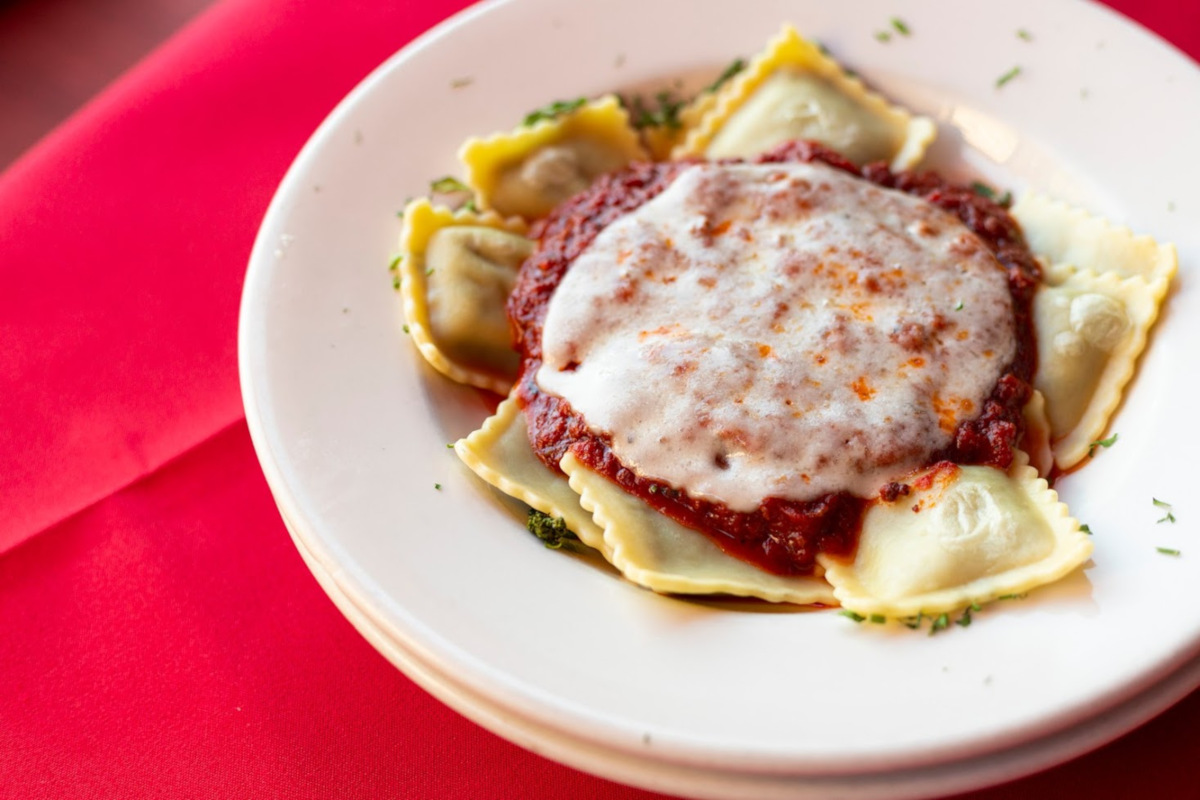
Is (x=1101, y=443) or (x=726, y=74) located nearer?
(x=1101, y=443)

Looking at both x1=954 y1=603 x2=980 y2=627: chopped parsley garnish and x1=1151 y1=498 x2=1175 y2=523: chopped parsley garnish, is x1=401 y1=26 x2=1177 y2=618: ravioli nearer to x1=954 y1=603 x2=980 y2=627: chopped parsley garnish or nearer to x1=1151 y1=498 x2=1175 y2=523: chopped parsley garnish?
x1=954 y1=603 x2=980 y2=627: chopped parsley garnish

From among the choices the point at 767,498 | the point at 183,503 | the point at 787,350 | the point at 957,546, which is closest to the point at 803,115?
the point at 787,350

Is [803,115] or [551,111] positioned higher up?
[803,115]

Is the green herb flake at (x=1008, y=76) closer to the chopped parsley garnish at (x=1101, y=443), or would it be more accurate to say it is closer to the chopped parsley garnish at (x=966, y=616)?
the chopped parsley garnish at (x=1101, y=443)

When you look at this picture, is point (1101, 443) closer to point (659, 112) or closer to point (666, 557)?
point (666, 557)

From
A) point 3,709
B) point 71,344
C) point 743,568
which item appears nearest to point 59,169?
point 71,344

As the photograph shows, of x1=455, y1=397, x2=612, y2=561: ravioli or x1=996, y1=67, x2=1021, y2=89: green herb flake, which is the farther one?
x1=996, y1=67, x2=1021, y2=89: green herb flake

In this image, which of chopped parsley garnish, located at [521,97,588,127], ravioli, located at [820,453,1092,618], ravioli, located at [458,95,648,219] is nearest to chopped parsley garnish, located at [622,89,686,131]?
ravioli, located at [458,95,648,219]
